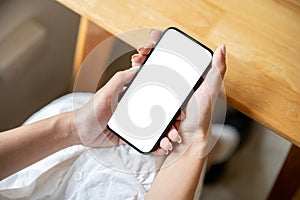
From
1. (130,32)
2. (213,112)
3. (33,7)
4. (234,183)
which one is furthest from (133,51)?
(234,183)

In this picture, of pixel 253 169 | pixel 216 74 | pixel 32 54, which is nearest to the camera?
pixel 216 74

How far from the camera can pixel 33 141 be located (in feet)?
2.53

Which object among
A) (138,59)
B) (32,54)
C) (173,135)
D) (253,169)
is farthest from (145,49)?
(253,169)

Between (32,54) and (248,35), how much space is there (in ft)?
1.69

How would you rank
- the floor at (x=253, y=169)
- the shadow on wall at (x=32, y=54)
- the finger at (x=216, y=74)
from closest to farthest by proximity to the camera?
1. the finger at (x=216, y=74)
2. the shadow on wall at (x=32, y=54)
3. the floor at (x=253, y=169)

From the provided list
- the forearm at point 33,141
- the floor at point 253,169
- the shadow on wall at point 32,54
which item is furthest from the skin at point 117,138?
the floor at point 253,169

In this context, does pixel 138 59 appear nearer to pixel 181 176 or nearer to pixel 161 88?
pixel 161 88

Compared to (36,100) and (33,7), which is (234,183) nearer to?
(36,100)

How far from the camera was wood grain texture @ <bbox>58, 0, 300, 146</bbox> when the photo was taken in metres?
0.73

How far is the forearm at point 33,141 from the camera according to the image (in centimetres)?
76

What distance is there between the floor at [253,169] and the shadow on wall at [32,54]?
387 mm

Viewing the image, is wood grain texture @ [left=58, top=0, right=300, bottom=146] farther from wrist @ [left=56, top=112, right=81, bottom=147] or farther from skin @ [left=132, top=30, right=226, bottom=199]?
wrist @ [left=56, top=112, right=81, bottom=147]

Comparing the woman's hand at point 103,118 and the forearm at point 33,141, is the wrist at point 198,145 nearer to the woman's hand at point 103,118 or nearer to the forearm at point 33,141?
the woman's hand at point 103,118

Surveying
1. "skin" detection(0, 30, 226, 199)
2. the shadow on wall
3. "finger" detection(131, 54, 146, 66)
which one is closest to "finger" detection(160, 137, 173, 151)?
"skin" detection(0, 30, 226, 199)
